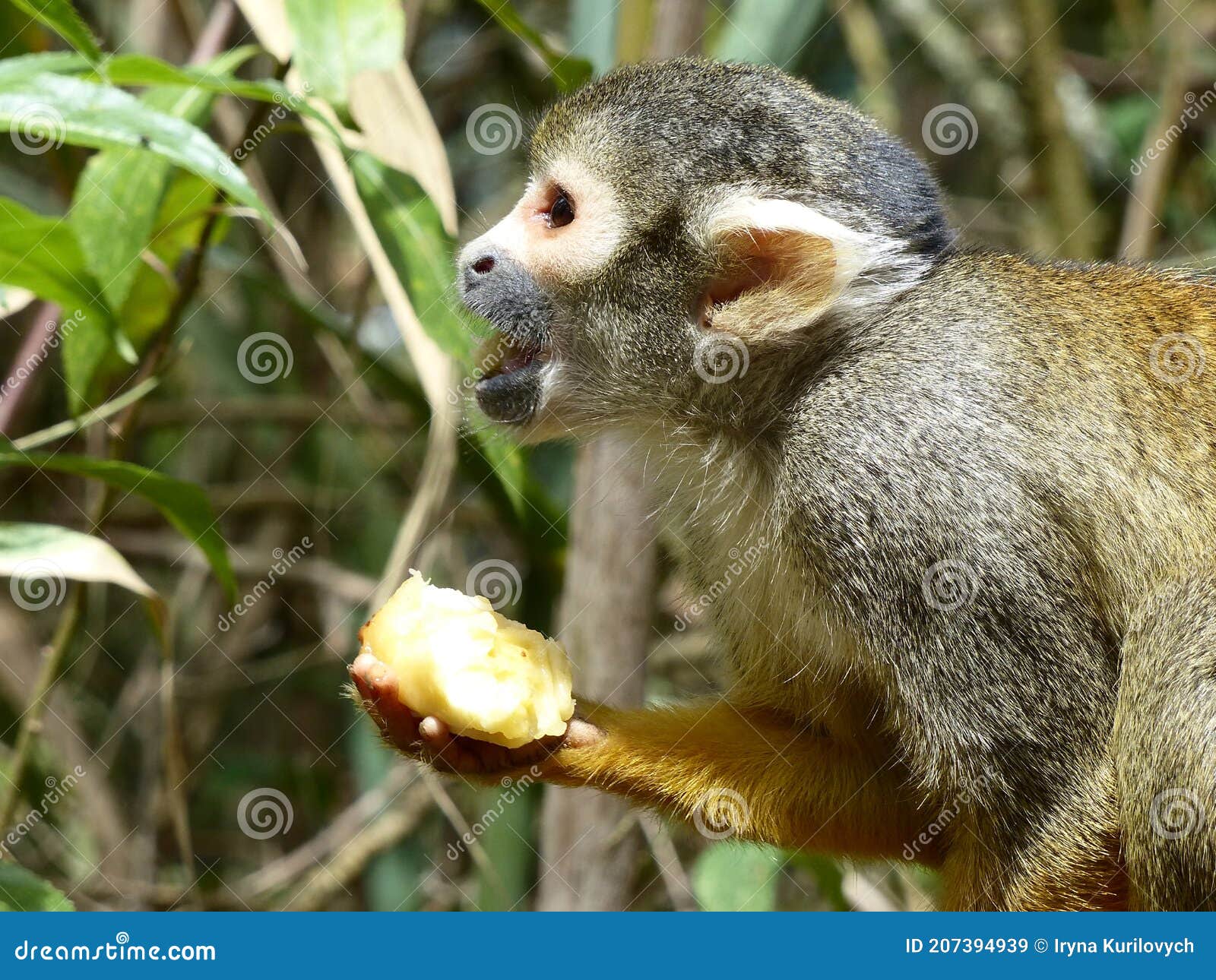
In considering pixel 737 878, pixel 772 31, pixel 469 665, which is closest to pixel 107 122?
pixel 469 665

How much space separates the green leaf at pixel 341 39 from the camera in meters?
3.07

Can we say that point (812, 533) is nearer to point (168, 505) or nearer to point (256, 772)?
point (168, 505)

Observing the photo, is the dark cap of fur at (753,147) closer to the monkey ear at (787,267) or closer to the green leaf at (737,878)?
the monkey ear at (787,267)

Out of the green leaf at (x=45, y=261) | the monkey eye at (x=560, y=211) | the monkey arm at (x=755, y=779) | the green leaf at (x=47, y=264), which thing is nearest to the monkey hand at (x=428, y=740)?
the monkey arm at (x=755, y=779)

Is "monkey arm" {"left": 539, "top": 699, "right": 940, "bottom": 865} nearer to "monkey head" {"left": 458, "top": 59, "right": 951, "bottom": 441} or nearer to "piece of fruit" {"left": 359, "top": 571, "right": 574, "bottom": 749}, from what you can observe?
"piece of fruit" {"left": 359, "top": 571, "right": 574, "bottom": 749}

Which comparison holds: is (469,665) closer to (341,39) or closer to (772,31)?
(341,39)

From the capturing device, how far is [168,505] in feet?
10.1

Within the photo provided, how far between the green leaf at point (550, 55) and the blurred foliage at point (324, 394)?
0.02 metres

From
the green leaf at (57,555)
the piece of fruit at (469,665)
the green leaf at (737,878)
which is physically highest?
the piece of fruit at (469,665)

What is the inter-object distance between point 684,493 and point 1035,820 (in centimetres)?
120

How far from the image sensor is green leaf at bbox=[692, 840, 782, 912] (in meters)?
3.90

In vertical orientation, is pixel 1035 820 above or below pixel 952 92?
below

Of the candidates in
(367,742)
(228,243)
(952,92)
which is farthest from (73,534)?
(952,92)

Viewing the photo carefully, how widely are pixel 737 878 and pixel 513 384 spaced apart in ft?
5.61
